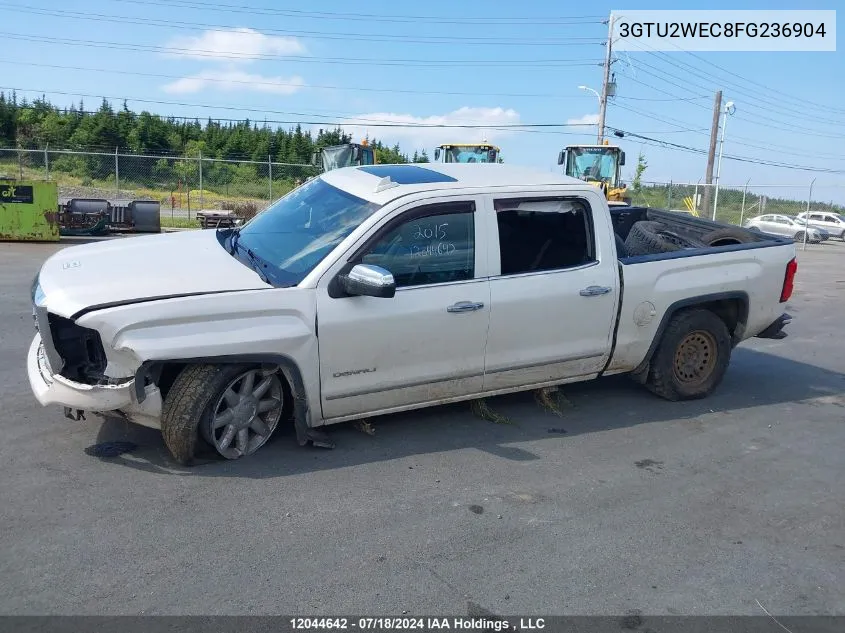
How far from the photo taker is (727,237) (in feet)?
22.2

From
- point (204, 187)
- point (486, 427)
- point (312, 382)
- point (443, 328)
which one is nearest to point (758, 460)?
point (486, 427)

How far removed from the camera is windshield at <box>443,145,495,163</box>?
2477cm

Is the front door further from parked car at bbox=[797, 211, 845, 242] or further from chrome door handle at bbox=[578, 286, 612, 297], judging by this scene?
parked car at bbox=[797, 211, 845, 242]

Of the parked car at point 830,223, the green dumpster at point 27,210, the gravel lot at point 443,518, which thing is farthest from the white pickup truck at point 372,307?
the parked car at point 830,223

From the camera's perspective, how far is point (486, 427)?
5.25 meters

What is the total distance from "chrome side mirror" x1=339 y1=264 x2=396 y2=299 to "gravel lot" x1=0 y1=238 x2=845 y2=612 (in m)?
1.11

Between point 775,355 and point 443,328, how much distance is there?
512 cm

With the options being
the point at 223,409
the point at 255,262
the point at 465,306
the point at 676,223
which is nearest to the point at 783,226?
the point at 676,223

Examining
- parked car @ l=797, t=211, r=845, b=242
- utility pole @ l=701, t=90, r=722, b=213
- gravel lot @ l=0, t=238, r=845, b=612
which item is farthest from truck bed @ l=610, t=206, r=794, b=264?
parked car @ l=797, t=211, r=845, b=242

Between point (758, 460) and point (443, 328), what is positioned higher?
point (443, 328)

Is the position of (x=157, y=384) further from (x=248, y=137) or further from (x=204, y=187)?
(x=248, y=137)

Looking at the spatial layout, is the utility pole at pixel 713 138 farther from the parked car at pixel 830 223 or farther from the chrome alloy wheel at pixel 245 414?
the chrome alloy wheel at pixel 245 414

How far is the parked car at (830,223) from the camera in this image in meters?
39.3

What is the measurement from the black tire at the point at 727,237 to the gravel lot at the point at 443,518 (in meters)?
1.76
